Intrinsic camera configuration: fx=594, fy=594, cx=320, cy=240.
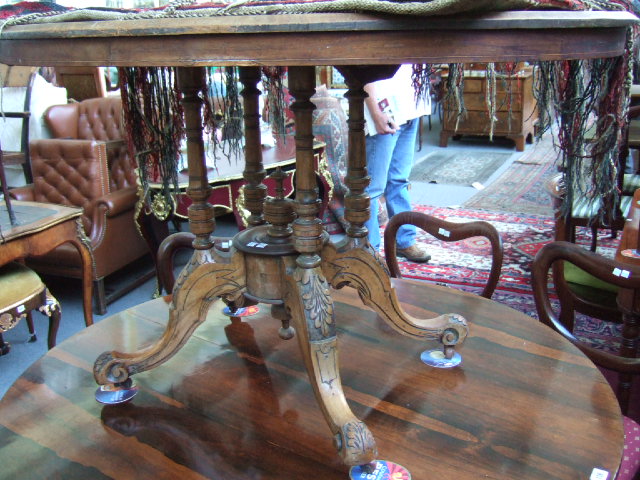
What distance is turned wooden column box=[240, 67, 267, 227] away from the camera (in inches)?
42.6

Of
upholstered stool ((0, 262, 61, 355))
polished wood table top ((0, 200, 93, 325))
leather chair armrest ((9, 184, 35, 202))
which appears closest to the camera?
upholstered stool ((0, 262, 61, 355))

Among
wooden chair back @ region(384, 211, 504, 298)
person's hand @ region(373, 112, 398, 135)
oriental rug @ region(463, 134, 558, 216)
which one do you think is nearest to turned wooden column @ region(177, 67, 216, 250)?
wooden chair back @ region(384, 211, 504, 298)

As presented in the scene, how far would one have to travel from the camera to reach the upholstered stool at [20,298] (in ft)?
5.81

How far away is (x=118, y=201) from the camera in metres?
2.78

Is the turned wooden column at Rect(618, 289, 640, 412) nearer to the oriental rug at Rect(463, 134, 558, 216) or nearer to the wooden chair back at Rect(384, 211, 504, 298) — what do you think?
the wooden chair back at Rect(384, 211, 504, 298)

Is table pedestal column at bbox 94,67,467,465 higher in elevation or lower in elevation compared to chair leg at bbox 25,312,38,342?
higher

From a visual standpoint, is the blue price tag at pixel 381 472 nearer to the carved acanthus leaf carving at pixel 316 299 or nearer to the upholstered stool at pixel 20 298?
the carved acanthus leaf carving at pixel 316 299

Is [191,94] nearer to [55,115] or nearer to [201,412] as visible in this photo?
[201,412]

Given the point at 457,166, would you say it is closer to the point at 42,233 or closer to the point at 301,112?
the point at 42,233

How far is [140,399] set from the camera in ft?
3.15

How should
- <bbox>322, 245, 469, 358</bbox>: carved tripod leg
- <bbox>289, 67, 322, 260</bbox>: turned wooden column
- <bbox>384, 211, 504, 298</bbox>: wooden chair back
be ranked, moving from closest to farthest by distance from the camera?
1. <bbox>289, 67, 322, 260</bbox>: turned wooden column
2. <bbox>322, 245, 469, 358</bbox>: carved tripod leg
3. <bbox>384, 211, 504, 298</bbox>: wooden chair back

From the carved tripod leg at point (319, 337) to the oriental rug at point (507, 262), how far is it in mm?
A: 1687

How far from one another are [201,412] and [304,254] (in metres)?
0.29

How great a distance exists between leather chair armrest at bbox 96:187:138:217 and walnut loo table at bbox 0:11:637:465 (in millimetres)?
1735
